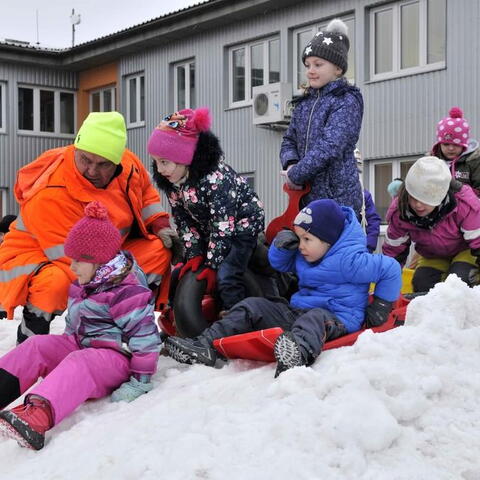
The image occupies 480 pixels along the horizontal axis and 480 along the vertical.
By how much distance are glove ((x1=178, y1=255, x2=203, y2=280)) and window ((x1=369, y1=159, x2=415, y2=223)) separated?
8.92 meters

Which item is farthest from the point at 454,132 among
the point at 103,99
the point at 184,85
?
the point at 103,99

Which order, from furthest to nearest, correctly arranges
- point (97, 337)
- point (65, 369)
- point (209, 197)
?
point (209, 197) < point (97, 337) < point (65, 369)

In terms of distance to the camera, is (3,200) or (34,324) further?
(3,200)

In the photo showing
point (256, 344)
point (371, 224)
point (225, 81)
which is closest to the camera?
point (256, 344)

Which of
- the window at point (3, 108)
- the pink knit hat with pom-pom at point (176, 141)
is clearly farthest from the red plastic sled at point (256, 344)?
the window at point (3, 108)

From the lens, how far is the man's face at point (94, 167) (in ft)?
14.3

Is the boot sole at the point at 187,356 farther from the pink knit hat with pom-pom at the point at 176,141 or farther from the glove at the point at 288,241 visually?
the pink knit hat with pom-pom at the point at 176,141

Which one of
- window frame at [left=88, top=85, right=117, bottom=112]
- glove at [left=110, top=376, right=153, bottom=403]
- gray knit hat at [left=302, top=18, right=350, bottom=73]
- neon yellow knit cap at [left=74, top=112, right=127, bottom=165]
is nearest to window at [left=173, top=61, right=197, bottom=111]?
window frame at [left=88, top=85, right=117, bottom=112]

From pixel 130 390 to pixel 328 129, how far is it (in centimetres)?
195

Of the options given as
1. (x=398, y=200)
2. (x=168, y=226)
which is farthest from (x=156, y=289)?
(x=398, y=200)

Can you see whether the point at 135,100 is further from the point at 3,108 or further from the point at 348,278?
the point at 348,278

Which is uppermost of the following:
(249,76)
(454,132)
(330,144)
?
(249,76)

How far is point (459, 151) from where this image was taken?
619cm

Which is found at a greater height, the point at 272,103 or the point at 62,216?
the point at 272,103
